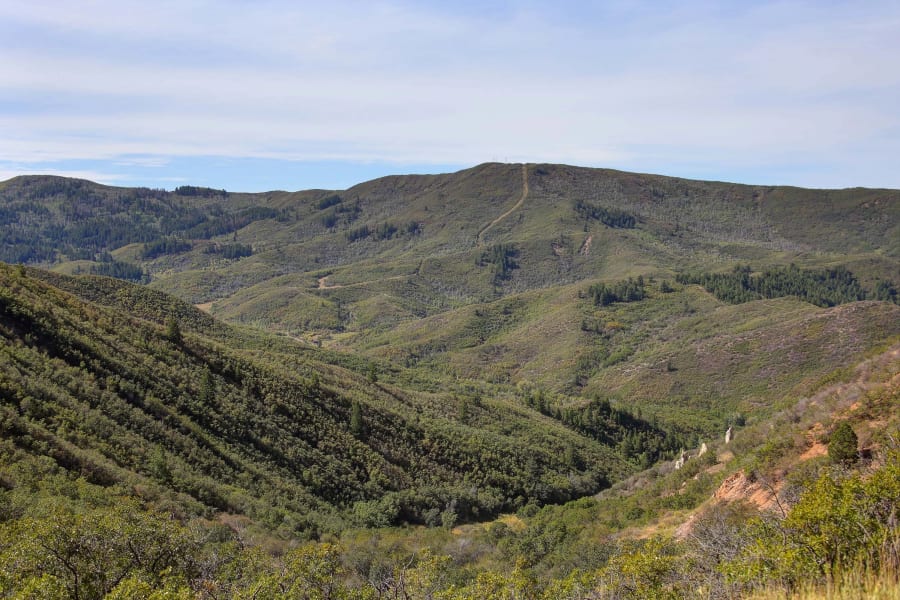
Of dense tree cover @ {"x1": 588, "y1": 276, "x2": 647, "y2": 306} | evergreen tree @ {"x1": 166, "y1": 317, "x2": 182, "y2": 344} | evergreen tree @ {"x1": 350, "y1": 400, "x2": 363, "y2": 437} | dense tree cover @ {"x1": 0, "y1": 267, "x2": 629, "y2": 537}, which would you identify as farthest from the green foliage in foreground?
dense tree cover @ {"x1": 588, "y1": 276, "x2": 647, "y2": 306}

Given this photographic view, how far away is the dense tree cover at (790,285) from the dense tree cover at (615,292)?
66.5 feet

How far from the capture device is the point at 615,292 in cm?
17000

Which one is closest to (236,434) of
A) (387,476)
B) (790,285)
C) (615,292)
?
(387,476)

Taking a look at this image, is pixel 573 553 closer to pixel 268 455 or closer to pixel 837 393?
pixel 837 393

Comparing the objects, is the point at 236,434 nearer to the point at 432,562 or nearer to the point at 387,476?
the point at 387,476

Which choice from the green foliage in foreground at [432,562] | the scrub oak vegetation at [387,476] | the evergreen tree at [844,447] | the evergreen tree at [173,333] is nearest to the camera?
the green foliage in foreground at [432,562]

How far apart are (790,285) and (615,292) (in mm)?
70335

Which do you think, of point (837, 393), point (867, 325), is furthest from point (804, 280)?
point (837, 393)

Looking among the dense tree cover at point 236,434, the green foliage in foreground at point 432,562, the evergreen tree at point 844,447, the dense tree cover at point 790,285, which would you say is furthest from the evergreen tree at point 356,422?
the dense tree cover at point 790,285

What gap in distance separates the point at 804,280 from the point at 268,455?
8301 inches

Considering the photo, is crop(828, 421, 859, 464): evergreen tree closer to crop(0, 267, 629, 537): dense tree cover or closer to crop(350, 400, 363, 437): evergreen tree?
crop(0, 267, 629, 537): dense tree cover

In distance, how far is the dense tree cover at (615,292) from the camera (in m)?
166

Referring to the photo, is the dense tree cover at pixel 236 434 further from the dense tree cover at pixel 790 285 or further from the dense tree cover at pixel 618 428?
the dense tree cover at pixel 790 285

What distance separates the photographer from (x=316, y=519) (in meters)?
32.4
